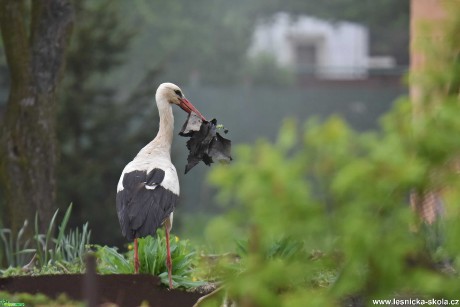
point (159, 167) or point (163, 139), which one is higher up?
point (163, 139)

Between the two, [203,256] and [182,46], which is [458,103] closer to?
[203,256]

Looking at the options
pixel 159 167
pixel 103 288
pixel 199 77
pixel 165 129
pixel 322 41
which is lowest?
pixel 103 288

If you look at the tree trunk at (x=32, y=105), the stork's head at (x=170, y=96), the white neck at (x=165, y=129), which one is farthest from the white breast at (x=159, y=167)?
the tree trunk at (x=32, y=105)

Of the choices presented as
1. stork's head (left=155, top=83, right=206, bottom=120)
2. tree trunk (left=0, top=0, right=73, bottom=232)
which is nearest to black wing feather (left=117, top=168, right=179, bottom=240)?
stork's head (left=155, top=83, right=206, bottom=120)

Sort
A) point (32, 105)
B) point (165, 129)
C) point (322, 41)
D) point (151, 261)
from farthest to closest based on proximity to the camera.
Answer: point (322, 41), point (32, 105), point (165, 129), point (151, 261)

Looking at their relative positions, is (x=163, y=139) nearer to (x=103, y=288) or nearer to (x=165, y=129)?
(x=165, y=129)

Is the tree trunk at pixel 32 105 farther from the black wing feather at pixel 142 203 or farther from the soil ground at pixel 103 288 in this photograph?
the soil ground at pixel 103 288

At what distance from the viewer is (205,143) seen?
8094 millimetres

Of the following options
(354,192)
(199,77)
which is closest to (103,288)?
(354,192)

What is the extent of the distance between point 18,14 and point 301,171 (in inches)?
300

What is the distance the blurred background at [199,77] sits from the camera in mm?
16953

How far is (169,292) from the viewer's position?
24.2 ft

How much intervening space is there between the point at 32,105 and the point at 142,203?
3255 millimetres

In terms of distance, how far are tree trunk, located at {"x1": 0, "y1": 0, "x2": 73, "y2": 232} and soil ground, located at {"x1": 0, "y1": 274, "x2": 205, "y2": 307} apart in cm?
372
